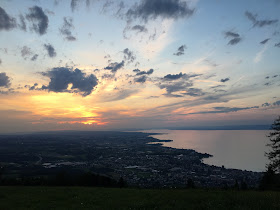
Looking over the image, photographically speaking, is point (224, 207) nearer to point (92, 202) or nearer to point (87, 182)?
point (92, 202)

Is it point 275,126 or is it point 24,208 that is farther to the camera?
point 275,126

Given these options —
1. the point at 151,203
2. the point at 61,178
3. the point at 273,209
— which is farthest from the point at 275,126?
the point at 61,178

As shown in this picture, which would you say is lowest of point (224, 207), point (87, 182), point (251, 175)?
point (251, 175)

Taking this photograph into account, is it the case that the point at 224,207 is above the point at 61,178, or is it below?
above

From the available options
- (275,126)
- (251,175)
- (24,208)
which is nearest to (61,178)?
(24,208)

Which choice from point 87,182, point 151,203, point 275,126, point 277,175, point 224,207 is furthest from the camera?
point 87,182

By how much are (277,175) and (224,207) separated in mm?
43649

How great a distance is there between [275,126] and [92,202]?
125 feet

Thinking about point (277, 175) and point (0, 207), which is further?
point (277, 175)

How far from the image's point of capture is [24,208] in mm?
17453

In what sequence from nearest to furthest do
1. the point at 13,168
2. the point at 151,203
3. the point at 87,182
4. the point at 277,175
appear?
the point at 151,203
the point at 277,175
the point at 87,182
the point at 13,168

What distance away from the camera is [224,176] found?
104 metres

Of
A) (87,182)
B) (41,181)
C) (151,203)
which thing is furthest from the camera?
(87,182)

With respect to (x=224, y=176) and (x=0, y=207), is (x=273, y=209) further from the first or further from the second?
(x=224, y=176)
